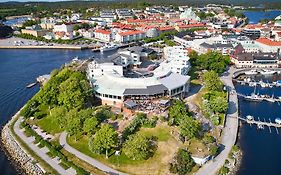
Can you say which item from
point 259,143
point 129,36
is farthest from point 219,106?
point 129,36

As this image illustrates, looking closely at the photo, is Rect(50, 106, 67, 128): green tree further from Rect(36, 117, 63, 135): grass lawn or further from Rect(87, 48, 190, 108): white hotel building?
Rect(87, 48, 190, 108): white hotel building

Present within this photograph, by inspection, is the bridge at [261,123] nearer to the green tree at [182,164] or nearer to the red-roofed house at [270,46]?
the green tree at [182,164]

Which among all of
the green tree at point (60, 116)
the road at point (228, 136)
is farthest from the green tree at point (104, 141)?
the road at point (228, 136)

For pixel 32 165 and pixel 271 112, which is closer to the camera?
pixel 32 165

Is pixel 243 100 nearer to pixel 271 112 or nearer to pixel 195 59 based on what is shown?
pixel 271 112

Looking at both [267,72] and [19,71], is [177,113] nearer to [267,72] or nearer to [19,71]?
[267,72]

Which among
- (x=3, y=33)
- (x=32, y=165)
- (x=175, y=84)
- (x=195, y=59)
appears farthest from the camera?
(x=3, y=33)

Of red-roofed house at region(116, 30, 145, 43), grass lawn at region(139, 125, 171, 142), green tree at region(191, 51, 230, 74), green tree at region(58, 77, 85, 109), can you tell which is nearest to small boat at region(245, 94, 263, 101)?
green tree at region(191, 51, 230, 74)

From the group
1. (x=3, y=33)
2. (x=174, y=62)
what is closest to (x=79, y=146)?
(x=174, y=62)
